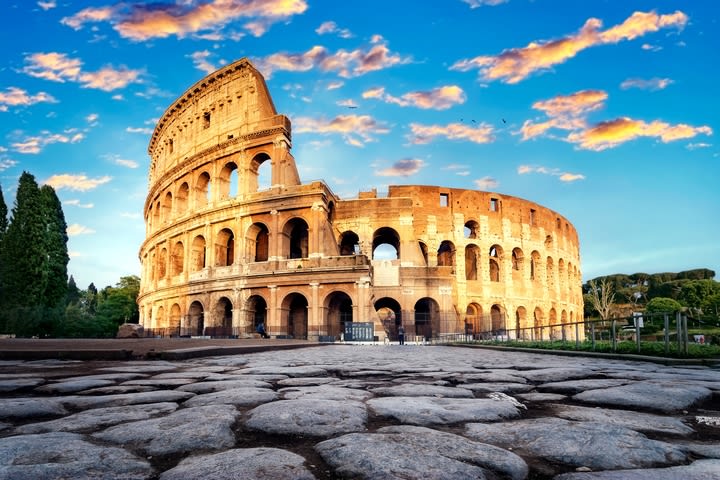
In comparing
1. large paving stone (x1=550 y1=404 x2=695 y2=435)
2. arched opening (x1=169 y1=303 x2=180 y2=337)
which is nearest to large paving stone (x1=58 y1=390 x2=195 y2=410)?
large paving stone (x1=550 y1=404 x2=695 y2=435)

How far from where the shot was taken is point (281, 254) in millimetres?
26344

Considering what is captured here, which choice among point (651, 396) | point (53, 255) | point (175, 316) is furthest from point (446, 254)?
point (651, 396)

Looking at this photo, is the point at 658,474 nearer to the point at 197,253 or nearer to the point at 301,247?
the point at 301,247

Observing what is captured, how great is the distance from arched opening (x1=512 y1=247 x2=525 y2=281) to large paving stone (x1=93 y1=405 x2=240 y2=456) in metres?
33.9

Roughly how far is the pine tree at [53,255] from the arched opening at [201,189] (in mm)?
10574

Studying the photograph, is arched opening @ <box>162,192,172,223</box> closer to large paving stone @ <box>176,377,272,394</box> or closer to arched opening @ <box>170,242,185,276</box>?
arched opening @ <box>170,242,185,276</box>

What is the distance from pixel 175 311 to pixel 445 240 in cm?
1934

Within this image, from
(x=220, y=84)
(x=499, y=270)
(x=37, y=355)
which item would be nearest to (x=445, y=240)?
(x=499, y=270)

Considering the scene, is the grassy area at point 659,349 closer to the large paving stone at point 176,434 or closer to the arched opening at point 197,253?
the large paving stone at point 176,434

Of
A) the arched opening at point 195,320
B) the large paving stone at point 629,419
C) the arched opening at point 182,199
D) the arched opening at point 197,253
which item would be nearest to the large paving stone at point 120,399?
the large paving stone at point 629,419

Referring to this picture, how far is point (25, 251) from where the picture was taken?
97.9 feet

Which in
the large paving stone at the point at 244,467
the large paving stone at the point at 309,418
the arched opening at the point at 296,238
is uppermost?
the arched opening at the point at 296,238

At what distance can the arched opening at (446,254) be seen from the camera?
33528 mm

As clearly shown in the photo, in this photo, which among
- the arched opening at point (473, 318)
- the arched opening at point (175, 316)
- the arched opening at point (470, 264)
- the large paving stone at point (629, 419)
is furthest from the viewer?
the arched opening at point (470, 264)
